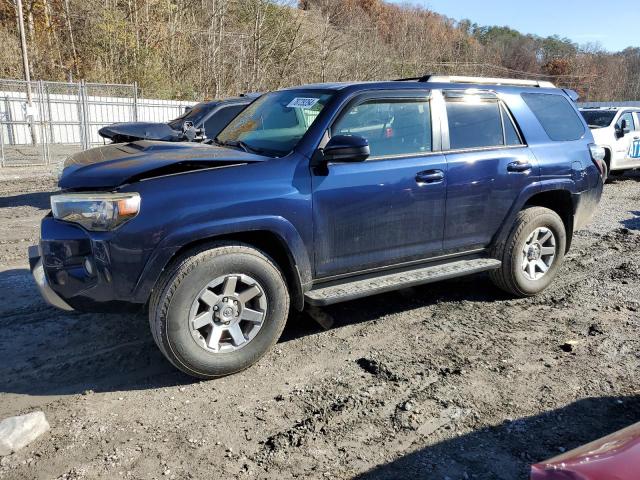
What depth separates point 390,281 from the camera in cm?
414

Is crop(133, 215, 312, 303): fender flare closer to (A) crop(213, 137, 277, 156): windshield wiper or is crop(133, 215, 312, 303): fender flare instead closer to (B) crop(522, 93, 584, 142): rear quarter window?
(A) crop(213, 137, 277, 156): windshield wiper

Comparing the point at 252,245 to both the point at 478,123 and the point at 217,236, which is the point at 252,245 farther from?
the point at 478,123

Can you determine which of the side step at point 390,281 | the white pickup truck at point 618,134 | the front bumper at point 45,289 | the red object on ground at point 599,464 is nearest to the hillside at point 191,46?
the white pickup truck at point 618,134

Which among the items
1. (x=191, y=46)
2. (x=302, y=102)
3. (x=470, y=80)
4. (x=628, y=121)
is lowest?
(x=628, y=121)

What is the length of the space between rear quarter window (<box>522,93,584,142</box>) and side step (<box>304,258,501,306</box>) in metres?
1.51

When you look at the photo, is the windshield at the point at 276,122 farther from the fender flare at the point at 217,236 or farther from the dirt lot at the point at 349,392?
the dirt lot at the point at 349,392

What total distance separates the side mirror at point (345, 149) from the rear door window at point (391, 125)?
0.26m

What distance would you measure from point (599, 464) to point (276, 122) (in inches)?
139

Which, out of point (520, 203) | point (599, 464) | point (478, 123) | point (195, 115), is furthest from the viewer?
point (195, 115)

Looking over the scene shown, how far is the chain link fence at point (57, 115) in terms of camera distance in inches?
644

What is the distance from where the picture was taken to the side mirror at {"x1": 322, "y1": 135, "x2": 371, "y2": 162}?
369 cm

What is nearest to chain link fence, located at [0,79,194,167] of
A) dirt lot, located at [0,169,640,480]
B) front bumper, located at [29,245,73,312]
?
dirt lot, located at [0,169,640,480]

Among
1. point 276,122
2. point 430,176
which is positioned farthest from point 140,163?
point 430,176

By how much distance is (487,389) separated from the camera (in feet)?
11.5
